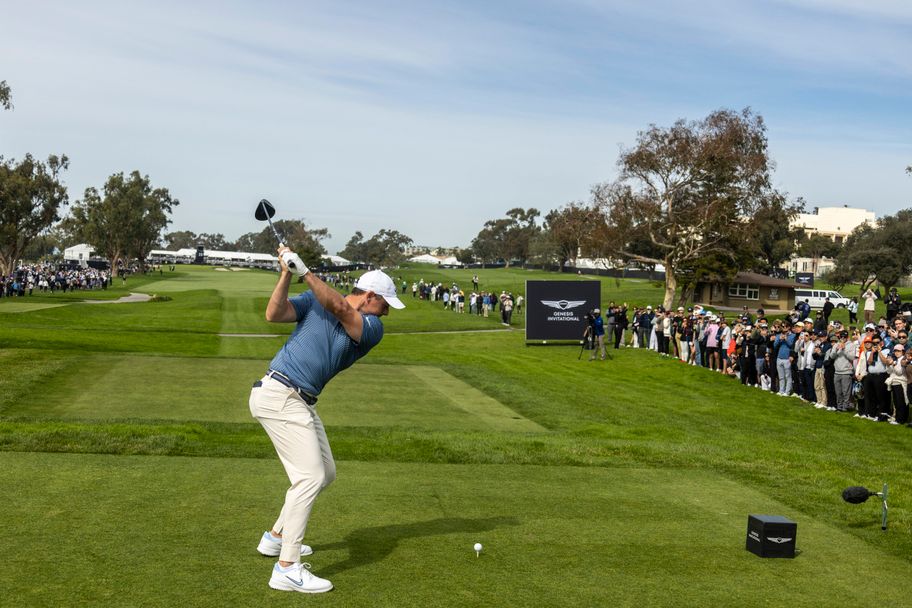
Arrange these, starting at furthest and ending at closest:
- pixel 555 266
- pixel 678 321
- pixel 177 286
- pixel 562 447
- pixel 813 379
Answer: pixel 555 266 → pixel 177 286 → pixel 678 321 → pixel 813 379 → pixel 562 447

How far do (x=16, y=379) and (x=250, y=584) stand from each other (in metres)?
16.0

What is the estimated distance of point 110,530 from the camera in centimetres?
787

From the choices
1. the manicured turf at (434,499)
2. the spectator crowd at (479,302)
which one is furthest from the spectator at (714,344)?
the spectator crowd at (479,302)

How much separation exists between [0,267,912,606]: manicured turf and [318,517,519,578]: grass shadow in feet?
0.10

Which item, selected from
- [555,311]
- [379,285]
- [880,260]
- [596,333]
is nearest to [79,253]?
[880,260]

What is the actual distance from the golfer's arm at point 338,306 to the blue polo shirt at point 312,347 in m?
0.13

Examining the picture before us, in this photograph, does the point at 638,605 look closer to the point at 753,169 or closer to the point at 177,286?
the point at 753,169

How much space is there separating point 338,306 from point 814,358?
22913 mm

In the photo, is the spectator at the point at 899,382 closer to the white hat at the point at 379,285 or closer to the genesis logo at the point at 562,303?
the white hat at the point at 379,285

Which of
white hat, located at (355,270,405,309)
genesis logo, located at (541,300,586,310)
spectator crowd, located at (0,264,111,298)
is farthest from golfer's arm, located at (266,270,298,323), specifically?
spectator crowd, located at (0,264,111,298)

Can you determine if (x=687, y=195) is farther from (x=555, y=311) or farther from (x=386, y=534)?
(x=386, y=534)

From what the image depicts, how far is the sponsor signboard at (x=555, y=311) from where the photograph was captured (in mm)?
45406

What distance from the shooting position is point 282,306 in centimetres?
724

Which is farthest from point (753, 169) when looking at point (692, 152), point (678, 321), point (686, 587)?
point (686, 587)
